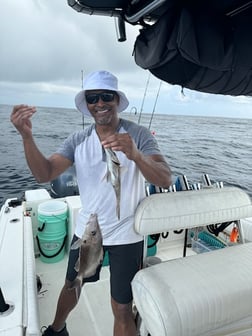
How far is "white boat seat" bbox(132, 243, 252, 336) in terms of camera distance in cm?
127

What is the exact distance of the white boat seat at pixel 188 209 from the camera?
1586 millimetres

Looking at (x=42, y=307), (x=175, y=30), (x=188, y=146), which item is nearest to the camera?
(x=175, y=30)

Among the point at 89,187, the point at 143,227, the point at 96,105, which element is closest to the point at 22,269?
the point at 89,187

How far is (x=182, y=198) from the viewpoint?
1.72m

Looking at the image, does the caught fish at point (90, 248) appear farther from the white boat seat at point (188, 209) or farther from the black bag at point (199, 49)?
the black bag at point (199, 49)

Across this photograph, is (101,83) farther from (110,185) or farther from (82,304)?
(82,304)

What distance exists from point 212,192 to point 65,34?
1.54 meters

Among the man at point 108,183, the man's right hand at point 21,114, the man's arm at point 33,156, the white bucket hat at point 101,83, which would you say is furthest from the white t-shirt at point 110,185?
the man's right hand at point 21,114

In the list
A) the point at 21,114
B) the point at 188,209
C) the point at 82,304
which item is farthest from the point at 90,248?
the point at 82,304

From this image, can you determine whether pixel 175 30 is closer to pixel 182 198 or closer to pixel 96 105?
pixel 96 105

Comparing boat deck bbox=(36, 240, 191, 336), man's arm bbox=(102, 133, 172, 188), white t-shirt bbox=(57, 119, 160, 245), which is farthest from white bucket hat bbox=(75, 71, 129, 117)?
boat deck bbox=(36, 240, 191, 336)

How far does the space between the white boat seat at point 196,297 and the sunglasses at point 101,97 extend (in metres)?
0.99

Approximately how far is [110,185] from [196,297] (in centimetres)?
76

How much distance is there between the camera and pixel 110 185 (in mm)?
1587
